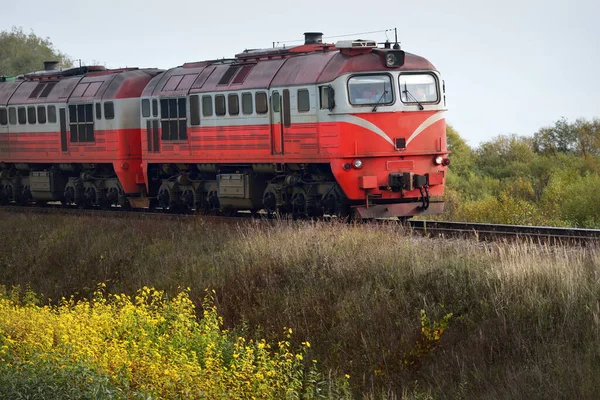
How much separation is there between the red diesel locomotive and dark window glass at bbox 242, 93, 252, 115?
0.04 m

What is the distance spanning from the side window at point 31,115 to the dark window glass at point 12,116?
87 centimetres

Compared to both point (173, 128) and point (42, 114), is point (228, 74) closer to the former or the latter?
point (173, 128)

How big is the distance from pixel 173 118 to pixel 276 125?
15.4ft

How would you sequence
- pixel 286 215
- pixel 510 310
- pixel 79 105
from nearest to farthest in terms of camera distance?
pixel 510 310 < pixel 286 215 < pixel 79 105

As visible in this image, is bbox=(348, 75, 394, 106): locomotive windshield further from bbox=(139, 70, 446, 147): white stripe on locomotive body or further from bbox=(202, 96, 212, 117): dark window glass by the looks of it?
bbox=(202, 96, 212, 117): dark window glass

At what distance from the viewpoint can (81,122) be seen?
31.0 meters

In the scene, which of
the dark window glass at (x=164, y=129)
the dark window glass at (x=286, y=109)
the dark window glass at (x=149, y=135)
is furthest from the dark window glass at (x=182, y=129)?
the dark window glass at (x=286, y=109)

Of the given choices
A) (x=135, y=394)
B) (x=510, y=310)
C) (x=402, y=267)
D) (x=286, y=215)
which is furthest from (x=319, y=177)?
(x=135, y=394)

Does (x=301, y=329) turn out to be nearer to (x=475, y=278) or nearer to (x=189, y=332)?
(x=189, y=332)

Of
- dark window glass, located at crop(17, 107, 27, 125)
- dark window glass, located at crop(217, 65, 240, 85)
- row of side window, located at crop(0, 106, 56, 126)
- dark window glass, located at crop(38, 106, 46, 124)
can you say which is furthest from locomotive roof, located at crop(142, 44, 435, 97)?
dark window glass, located at crop(17, 107, 27, 125)

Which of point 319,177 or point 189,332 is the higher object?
point 319,177

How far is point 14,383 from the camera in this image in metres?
12.1

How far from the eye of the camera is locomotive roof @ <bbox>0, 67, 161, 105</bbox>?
30.1 metres

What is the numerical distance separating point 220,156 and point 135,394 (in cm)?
1430
